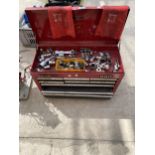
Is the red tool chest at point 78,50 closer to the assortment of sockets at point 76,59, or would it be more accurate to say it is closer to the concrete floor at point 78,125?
the assortment of sockets at point 76,59

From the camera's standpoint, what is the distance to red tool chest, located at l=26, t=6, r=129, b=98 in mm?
1732

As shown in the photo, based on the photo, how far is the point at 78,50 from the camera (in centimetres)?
210

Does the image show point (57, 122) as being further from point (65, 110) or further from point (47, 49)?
point (47, 49)

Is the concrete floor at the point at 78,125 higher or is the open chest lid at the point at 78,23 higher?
the open chest lid at the point at 78,23

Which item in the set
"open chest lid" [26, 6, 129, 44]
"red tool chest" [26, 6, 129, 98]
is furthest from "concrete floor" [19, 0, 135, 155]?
"open chest lid" [26, 6, 129, 44]

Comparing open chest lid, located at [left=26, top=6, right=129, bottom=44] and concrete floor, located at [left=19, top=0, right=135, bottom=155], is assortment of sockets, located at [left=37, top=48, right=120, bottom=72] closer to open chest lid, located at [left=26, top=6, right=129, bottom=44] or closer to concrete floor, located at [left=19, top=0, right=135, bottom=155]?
open chest lid, located at [left=26, top=6, right=129, bottom=44]

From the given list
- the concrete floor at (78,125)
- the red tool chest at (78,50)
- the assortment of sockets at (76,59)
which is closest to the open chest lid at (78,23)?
the red tool chest at (78,50)

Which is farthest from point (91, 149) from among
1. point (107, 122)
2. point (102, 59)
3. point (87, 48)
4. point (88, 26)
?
point (88, 26)

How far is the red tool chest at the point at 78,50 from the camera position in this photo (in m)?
1.73

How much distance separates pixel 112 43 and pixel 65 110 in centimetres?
93

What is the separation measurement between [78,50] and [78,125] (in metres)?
0.84

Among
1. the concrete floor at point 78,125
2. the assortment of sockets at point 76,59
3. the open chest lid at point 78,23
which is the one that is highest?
the open chest lid at point 78,23

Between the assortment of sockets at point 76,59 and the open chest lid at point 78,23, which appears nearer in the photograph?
the open chest lid at point 78,23

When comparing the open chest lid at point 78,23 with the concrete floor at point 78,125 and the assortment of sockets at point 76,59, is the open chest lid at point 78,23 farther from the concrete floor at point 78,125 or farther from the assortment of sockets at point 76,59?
the concrete floor at point 78,125
